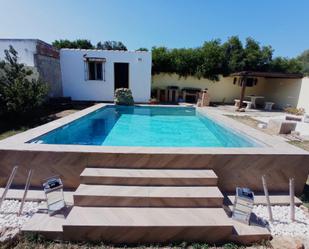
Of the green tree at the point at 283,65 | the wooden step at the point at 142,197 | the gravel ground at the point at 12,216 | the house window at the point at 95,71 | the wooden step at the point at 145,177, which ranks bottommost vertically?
the gravel ground at the point at 12,216

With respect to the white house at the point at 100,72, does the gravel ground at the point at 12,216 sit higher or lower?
lower

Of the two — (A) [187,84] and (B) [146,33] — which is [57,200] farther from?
(B) [146,33]

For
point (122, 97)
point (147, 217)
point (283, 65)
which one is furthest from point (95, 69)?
point (283, 65)

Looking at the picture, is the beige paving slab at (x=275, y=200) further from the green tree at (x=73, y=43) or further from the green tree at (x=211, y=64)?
the green tree at (x=73, y=43)

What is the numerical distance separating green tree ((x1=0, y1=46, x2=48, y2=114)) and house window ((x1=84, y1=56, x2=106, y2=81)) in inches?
201

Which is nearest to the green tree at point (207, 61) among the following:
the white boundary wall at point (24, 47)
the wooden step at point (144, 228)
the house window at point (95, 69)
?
the house window at point (95, 69)

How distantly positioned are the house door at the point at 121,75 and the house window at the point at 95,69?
3.45ft

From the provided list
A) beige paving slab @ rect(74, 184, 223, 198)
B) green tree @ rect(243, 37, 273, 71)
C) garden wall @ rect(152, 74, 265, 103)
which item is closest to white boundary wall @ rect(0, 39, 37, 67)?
garden wall @ rect(152, 74, 265, 103)

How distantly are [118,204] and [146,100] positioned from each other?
11.1 meters

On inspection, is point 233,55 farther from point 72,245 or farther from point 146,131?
point 72,245

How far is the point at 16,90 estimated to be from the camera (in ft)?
22.5

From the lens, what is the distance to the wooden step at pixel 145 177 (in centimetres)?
284

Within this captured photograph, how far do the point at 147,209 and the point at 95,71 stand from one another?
40.0 feet

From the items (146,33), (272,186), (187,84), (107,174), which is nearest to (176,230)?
(107,174)
